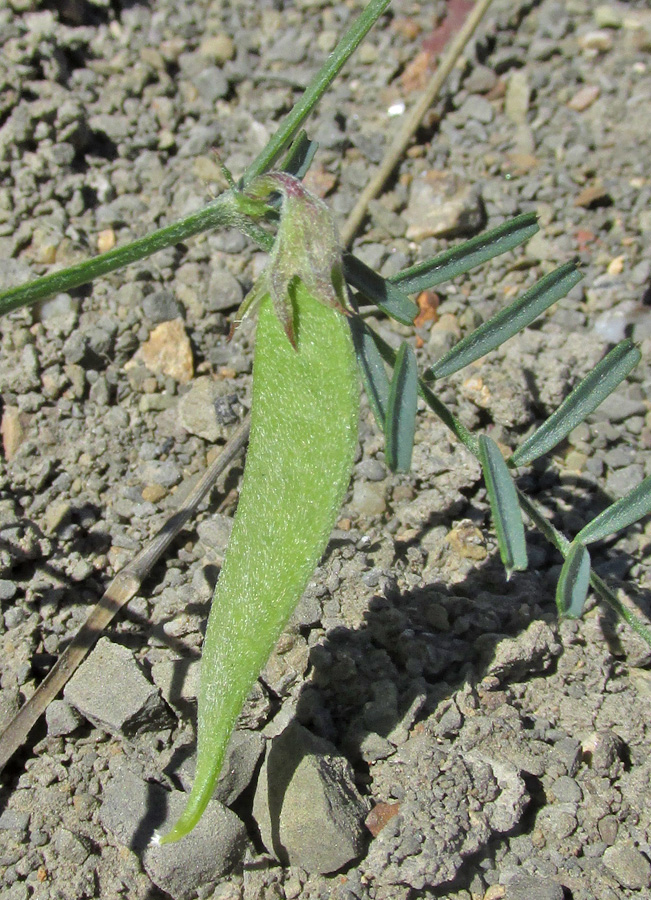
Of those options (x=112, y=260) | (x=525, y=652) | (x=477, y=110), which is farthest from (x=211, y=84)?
(x=525, y=652)

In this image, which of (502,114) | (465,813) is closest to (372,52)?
(502,114)

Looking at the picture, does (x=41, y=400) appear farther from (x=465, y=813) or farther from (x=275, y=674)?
(x=465, y=813)

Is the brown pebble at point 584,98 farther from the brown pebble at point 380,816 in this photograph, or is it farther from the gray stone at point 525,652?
the brown pebble at point 380,816

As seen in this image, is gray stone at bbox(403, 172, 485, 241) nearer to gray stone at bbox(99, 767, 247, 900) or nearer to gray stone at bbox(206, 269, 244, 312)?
gray stone at bbox(206, 269, 244, 312)

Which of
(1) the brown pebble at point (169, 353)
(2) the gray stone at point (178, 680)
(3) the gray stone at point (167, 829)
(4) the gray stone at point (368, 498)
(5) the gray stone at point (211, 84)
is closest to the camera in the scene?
(3) the gray stone at point (167, 829)

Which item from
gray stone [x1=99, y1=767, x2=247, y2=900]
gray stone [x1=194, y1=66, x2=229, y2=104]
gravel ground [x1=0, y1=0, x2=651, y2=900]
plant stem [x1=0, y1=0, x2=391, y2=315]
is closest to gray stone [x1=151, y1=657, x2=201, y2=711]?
gravel ground [x1=0, y1=0, x2=651, y2=900]

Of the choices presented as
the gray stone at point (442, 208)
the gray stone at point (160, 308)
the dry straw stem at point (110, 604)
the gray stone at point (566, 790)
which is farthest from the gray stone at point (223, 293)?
the gray stone at point (566, 790)
